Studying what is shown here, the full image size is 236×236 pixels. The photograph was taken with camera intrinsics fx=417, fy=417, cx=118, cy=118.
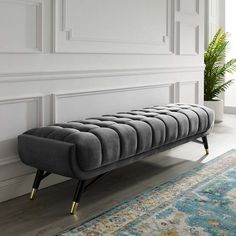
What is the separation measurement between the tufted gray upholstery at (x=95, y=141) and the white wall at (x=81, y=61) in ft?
0.57

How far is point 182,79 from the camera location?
3719 millimetres

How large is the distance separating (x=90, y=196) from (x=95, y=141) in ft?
1.40

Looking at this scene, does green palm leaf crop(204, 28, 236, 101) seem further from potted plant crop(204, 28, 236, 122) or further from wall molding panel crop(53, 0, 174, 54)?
wall molding panel crop(53, 0, 174, 54)

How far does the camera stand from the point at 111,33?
288 cm

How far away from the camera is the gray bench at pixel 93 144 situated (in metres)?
1.99

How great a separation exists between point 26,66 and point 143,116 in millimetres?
797

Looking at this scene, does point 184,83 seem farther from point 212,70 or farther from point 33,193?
point 33,193

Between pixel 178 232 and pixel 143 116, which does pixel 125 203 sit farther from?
pixel 143 116

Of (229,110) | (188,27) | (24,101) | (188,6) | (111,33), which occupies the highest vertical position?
(188,6)

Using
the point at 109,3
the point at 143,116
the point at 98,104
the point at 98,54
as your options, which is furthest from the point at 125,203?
the point at 109,3

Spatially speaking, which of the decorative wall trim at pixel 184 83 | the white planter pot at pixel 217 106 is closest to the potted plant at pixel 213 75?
the white planter pot at pixel 217 106

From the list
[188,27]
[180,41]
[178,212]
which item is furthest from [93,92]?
[188,27]

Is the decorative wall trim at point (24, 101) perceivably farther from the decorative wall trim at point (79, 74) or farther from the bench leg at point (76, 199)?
the bench leg at point (76, 199)

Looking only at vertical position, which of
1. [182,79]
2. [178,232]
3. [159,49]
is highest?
[159,49]
